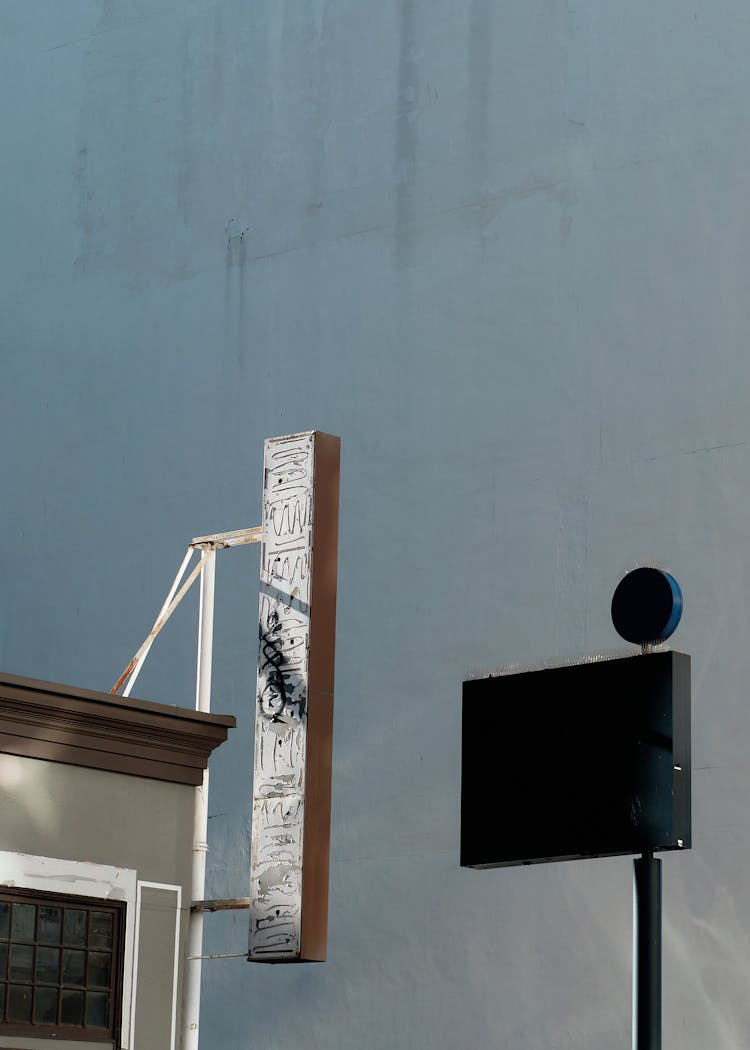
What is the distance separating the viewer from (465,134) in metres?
18.2

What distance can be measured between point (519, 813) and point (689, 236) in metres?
10.1

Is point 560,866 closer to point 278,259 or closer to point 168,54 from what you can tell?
point 278,259

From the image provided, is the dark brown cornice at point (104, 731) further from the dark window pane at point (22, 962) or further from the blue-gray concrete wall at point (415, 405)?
the blue-gray concrete wall at point (415, 405)

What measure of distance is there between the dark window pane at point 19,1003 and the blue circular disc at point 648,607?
5.11 meters

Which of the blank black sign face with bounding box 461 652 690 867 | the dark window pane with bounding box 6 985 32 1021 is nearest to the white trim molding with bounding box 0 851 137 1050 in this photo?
the dark window pane with bounding box 6 985 32 1021

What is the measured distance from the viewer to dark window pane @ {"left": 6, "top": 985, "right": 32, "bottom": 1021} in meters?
10.8

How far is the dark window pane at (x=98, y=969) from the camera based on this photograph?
11242 mm

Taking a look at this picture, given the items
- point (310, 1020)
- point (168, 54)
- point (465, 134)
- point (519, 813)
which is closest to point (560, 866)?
point (310, 1020)

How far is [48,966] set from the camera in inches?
436

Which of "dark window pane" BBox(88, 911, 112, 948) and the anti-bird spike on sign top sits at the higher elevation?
the anti-bird spike on sign top

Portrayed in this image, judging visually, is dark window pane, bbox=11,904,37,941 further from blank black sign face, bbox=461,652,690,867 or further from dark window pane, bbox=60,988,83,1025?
blank black sign face, bbox=461,652,690,867

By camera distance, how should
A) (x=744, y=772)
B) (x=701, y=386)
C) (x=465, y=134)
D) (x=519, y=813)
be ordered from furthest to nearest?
(x=465, y=134) → (x=701, y=386) → (x=744, y=772) → (x=519, y=813)

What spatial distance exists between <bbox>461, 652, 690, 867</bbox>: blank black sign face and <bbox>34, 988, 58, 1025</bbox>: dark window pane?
4551 millimetres

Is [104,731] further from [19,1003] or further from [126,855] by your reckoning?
[19,1003]
